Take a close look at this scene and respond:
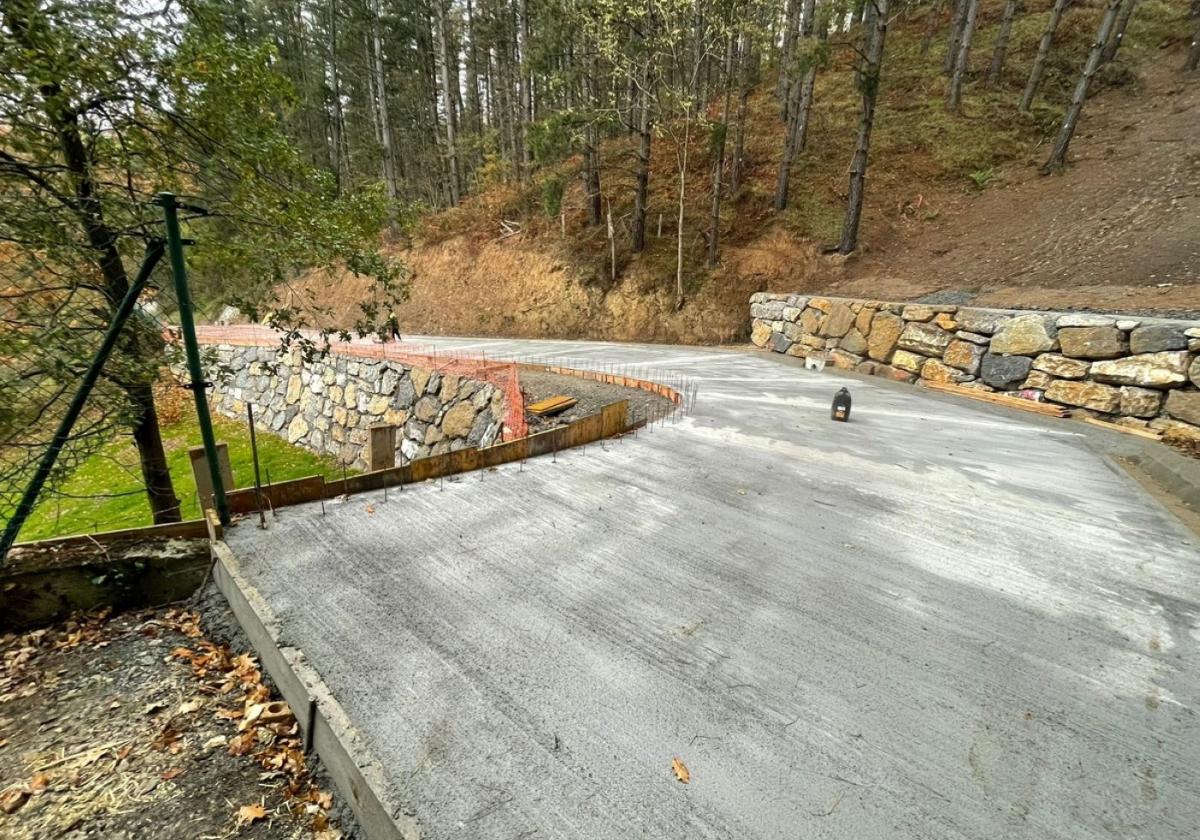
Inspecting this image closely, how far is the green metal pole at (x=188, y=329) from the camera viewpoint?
225 cm

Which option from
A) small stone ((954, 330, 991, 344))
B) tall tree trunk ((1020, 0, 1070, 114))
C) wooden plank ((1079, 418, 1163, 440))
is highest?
tall tree trunk ((1020, 0, 1070, 114))

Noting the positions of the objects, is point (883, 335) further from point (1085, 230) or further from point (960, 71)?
point (960, 71)

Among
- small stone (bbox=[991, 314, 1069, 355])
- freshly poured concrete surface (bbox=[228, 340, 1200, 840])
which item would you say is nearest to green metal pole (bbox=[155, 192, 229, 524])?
freshly poured concrete surface (bbox=[228, 340, 1200, 840])

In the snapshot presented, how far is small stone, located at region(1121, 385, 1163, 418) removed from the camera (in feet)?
17.7

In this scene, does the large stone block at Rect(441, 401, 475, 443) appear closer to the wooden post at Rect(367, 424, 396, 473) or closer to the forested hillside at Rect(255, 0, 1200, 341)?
the forested hillside at Rect(255, 0, 1200, 341)

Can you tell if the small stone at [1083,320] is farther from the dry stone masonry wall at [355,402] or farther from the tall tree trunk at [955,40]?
the tall tree trunk at [955,40]

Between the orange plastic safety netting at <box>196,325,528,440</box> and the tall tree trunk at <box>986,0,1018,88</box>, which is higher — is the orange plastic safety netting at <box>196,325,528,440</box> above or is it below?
below

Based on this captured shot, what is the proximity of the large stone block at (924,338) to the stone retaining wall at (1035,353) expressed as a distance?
2 cm

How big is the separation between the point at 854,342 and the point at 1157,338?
166 inches

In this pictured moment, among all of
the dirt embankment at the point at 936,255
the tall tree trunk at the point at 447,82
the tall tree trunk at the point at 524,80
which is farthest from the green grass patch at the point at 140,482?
the tall tree trunk at the point at 447,82

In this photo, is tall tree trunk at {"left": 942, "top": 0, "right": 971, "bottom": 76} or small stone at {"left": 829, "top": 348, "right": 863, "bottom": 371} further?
tall tree trunk at {"left": 942, "top": 0, "right": 971, "bottom": 76}

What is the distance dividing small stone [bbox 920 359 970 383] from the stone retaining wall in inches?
0.6

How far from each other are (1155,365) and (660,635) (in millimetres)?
6898

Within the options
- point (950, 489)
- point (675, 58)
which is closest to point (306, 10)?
point (675, 58)
